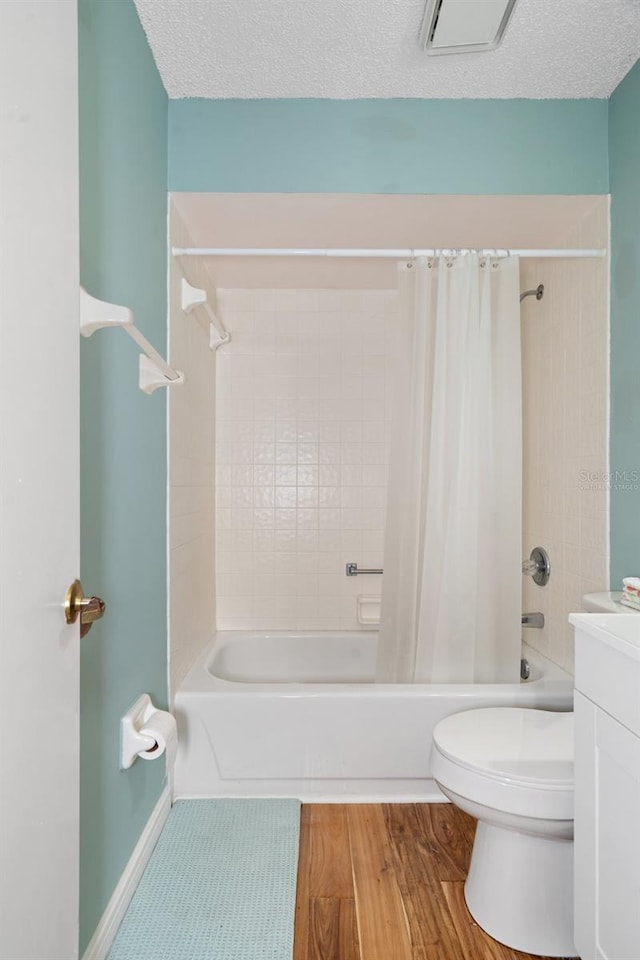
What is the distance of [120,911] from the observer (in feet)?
4.82

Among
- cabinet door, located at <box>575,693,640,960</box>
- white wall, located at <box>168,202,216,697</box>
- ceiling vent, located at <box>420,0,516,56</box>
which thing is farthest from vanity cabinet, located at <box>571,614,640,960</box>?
ceiling vent, located at <box>420,0,516,56</box>

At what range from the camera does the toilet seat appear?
1394 mm

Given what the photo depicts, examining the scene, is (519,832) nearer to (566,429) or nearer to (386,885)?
(386,885)

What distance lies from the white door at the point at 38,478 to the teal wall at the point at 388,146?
1161 mm

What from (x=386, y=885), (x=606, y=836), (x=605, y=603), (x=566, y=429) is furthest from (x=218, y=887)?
(x=566, y=429)

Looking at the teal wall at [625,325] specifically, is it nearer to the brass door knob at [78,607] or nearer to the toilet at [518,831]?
the toilet at [518,831]

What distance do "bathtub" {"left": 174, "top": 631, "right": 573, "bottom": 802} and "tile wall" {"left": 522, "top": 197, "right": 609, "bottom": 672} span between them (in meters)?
0.39

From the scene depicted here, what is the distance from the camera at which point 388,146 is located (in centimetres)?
206

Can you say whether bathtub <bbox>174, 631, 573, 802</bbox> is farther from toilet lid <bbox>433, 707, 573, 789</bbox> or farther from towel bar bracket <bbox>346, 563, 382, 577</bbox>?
towel bar bracket <bbox>346, 563, 382, 577</bbox>

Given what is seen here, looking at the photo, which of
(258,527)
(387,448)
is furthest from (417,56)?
(258,527)

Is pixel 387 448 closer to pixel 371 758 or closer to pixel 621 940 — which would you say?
pixel 371 758

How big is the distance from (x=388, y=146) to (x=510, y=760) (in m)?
1.87

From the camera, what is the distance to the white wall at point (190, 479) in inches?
82.0

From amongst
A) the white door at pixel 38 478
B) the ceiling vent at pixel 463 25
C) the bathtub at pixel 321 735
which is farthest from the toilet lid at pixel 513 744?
the ceiling vent at pixel 463 25
